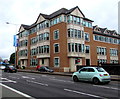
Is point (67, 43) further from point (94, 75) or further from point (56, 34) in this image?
point (94, 75)

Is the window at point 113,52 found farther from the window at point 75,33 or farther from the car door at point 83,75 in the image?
the car door at point 83,75

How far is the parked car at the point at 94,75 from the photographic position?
1303 cm

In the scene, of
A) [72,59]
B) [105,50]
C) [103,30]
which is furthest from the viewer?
[103,30]

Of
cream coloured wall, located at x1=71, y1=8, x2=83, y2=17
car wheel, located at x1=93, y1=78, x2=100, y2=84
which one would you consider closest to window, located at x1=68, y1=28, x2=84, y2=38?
cream coloured wall, located at x1=71, y1=8, x2=83, y2=17

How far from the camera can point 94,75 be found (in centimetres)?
1343

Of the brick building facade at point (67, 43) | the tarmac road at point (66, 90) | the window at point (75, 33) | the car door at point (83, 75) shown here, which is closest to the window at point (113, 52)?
the brick building facade at point (67, 43)

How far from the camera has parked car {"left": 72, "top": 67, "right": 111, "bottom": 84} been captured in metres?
13.0

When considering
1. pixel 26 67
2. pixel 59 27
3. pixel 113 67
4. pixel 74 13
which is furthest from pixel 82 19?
pixel 26 67

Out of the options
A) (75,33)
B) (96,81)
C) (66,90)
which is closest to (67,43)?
(75,33)

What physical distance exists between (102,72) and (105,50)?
34732mm

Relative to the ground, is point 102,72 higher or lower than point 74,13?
lower

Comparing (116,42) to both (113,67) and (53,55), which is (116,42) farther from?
(113,67)

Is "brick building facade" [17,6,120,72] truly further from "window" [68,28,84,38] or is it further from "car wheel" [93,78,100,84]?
"car wheel" [93,78,100,84]

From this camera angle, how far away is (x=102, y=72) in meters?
13.4
